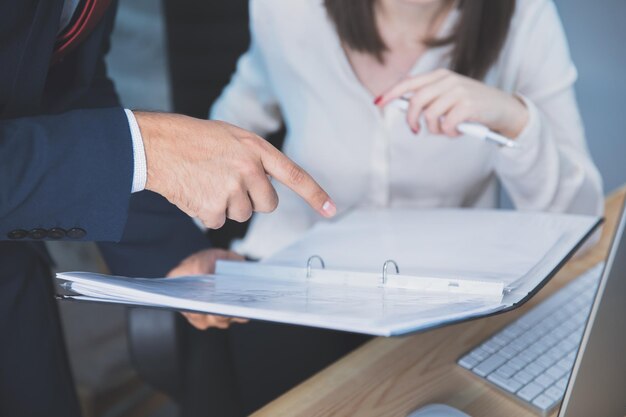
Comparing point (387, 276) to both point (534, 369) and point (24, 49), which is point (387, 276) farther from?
point (24, 49)

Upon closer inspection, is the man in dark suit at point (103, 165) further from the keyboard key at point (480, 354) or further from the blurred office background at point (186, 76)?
the blurred office background at point (186, 76)

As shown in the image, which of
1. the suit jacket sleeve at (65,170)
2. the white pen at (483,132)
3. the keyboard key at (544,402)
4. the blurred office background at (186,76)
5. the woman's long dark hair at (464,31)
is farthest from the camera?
the blurred office background at (186,76)

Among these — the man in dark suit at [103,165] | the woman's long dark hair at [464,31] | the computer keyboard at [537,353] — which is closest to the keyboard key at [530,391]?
the computer keyboard at [537,353]

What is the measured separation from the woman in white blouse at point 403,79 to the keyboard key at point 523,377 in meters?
0.45

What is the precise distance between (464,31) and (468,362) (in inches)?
25.2

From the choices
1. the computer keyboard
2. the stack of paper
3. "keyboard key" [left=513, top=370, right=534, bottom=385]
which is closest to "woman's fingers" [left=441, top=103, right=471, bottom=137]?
the stack of paper

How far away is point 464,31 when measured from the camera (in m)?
1.25

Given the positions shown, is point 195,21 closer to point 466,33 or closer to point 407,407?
point 466,33

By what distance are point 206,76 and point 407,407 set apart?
1.62 m

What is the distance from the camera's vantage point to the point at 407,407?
79 centimetres

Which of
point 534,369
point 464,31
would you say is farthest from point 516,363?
point 464,31

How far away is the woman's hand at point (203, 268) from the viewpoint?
3.19ft

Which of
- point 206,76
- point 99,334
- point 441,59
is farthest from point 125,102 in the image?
point 441,59

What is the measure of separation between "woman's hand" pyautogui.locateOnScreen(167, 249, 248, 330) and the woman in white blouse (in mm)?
218
